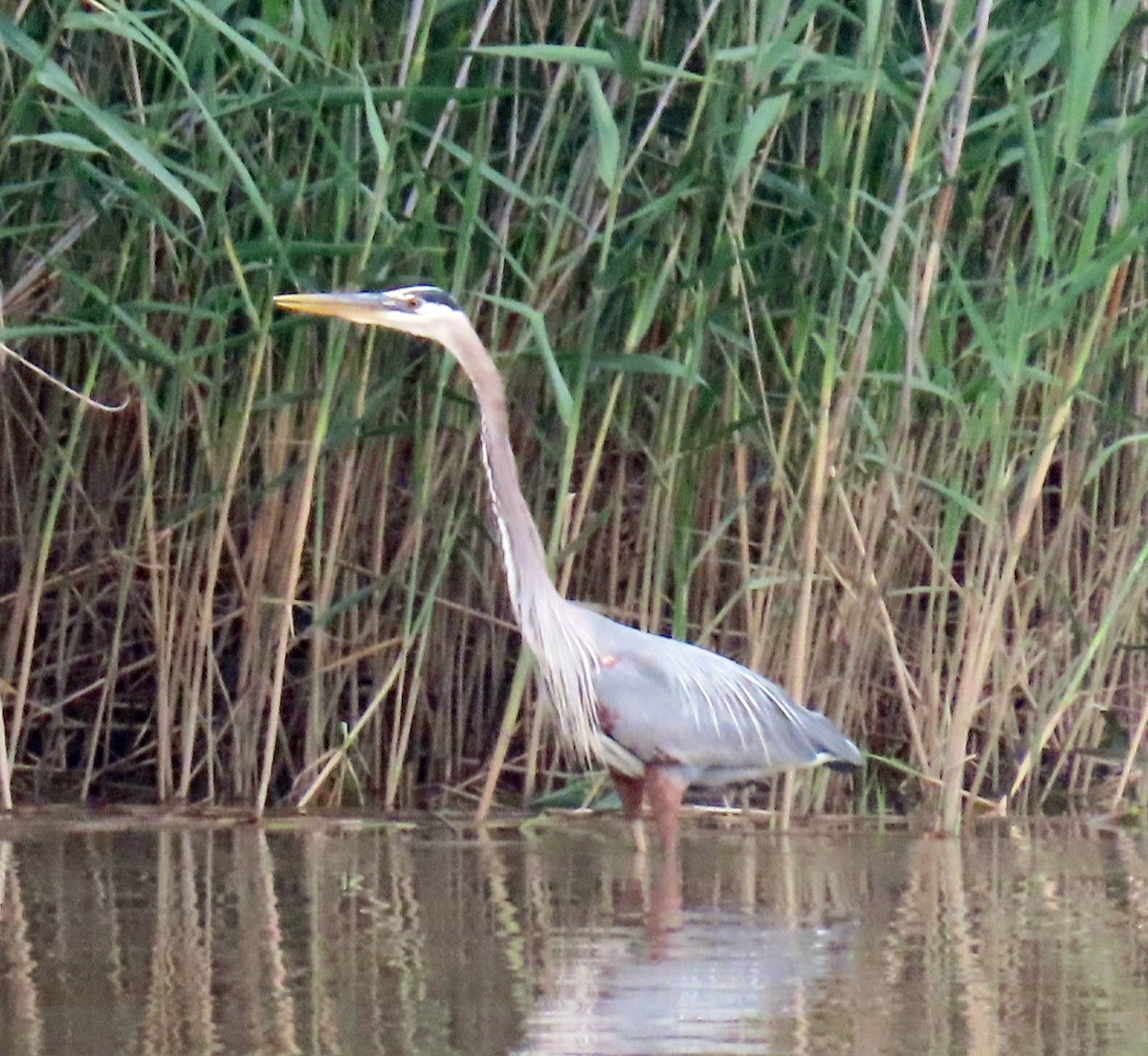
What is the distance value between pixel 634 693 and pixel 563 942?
1.14 m

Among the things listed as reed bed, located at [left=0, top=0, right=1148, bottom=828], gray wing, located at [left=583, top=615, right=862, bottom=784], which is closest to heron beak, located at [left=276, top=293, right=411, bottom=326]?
reed bed, located at [left=0, top=0, right=1148, bottom=828]

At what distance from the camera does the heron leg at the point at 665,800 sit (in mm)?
4996

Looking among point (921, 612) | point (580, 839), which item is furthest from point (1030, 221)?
point (580, 839)

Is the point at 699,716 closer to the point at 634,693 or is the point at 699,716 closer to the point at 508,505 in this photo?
the point at 634,693

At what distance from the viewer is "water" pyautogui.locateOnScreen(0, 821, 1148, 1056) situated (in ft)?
10.8

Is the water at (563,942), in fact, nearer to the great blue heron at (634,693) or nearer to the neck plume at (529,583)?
the great blue heron at (634,693)

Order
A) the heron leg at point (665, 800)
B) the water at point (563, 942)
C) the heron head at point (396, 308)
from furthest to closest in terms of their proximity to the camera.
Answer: the heron leg at point (665, 800) < the heron head at point (396, 308) < the water at point (563, 942)

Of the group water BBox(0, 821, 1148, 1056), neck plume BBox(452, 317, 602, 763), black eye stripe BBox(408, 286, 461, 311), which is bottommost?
water BBox(0, 821, 1148, 1056)

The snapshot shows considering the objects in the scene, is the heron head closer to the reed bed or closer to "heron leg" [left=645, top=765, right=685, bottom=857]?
the reed bed

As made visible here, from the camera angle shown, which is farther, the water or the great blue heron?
the great blue heron

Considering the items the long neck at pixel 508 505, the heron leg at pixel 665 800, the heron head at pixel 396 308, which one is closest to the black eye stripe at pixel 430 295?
the heron head at pixel 396 308

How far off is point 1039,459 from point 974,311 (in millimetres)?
446

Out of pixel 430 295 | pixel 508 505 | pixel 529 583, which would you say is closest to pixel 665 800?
pixel 529 583

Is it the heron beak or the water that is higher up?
the heron beak
